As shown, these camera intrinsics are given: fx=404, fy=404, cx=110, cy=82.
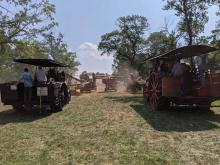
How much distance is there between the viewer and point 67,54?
65.6 metres

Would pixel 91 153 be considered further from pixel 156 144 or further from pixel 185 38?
pixel 185 38

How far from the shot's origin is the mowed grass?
295 inches

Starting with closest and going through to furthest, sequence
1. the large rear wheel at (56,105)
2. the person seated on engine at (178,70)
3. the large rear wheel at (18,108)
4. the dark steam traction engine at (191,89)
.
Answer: the dark steam traction engine at (191,89), the person seated on engine at (178,70), the large rear wheel at (56,105), the large rear wheel at (18,108)

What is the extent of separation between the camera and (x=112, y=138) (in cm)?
932

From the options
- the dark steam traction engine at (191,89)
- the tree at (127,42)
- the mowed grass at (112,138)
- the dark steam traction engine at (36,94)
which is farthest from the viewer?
the tree at (127,42)

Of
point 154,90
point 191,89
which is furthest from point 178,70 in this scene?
point 154,90

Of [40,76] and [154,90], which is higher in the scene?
[40,76]

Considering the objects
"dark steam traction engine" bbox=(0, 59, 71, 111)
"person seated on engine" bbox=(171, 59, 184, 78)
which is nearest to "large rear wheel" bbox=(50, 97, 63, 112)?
"dark steam traction engine" bbox=(0, 59, 71, 111)

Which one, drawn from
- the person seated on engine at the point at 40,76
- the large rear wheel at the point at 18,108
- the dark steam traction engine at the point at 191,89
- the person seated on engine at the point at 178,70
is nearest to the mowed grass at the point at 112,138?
the dark steam traction engine at the point at 191,89

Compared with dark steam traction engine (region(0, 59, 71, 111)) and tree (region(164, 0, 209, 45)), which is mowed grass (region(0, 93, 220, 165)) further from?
tree (region(164, 0, 209, 45))

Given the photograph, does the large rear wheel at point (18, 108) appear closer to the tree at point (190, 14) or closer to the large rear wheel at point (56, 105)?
the large rear wheel at point (56, 105)

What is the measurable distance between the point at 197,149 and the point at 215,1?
2048 centimetres

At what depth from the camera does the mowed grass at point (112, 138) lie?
7484 mm

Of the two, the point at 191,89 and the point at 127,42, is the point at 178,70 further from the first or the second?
the point at 127,42
